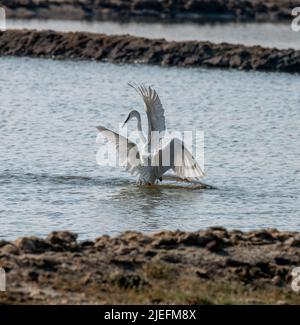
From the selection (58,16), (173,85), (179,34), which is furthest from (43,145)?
(58,16)

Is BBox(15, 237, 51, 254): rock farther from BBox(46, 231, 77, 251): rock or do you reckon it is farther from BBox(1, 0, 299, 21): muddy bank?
BBox(1, 0, 299, 21): muddy bank

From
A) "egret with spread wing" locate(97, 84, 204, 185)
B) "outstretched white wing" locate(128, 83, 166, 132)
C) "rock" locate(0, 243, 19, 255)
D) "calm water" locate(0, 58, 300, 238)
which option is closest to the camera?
"rock" locate(0, 243, 19, 255)

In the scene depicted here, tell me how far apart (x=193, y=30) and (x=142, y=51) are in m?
10.8

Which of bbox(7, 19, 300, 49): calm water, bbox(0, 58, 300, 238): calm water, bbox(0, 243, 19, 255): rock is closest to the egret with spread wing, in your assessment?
bbox(0, 58, 300, 238): calm water

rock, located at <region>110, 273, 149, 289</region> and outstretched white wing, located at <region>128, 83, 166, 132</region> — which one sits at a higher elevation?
outstretched white wing, located at <region>128, 83, 166, 132</region>

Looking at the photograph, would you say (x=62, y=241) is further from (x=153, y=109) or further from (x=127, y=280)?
(x=153, y=109)

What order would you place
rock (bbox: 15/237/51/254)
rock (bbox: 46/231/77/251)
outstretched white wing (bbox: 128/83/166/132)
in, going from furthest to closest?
outstretched white wing (bbox: 128/83/166/132)
rock (bbox: 46/231/77/251)
rock (bbox: 15/237/51/254)

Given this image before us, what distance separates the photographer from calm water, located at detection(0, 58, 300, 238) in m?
14.5

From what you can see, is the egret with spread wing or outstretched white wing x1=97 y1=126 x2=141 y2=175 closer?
the egret with spread wing

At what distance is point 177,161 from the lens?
16.4 metres

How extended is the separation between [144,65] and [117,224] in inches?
754

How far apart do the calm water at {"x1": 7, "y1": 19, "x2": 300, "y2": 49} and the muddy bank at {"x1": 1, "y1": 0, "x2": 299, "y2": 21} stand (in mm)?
2484

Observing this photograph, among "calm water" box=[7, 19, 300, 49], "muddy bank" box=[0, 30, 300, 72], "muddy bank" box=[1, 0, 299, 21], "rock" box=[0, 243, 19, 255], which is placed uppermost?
"muddy bank" box=[1, 0, 299, 21]
